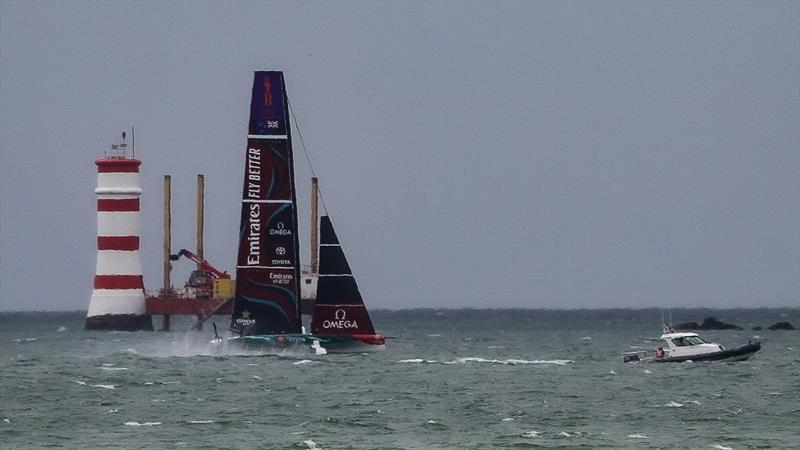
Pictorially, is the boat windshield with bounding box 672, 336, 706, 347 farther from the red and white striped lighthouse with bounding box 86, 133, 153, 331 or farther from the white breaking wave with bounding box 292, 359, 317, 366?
the red and white striped lighthouse with bounding box 86, 133, 153, 331

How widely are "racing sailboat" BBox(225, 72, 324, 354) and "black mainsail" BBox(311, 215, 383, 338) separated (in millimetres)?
1053

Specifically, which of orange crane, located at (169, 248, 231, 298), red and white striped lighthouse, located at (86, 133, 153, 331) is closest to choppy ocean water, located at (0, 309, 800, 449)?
red and white striped lighthouse, located at (86, 133, 153, 331)

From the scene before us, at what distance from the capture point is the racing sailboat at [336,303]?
7481cm

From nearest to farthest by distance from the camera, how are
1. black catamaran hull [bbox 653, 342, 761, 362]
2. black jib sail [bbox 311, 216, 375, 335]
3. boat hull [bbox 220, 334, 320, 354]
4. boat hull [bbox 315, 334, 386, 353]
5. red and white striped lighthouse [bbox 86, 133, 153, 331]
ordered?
black catamaran hull [bbox 653, 342, 761, 362] < boat hull [bbox 220, 334, 320, 354] < black jib sail [bbox 311, 216, 375, 335] < boat hull [bbox 315, 334, 386, 353] < red and white striped lighthouse [bbox 86, 133, 153, 331]

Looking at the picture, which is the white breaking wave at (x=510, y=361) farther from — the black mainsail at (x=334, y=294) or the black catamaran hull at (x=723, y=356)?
the black catamaran hull at (x=723, y=356)

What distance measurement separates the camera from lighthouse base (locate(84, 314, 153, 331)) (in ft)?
398

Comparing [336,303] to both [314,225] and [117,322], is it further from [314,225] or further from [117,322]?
[314,225]

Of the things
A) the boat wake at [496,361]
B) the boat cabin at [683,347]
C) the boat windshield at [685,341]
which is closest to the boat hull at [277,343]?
the boat wake at [496,361]

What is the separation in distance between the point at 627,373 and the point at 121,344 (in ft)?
145

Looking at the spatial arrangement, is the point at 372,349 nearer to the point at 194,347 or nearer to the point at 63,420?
the point at 194,347

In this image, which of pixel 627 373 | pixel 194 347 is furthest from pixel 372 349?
pixel 194 347

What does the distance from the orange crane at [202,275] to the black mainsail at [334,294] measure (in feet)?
203

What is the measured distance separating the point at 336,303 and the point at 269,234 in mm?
4071

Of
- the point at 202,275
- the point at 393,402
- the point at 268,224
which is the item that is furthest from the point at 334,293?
the point at 202,275
